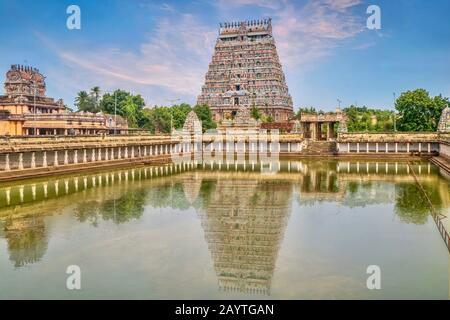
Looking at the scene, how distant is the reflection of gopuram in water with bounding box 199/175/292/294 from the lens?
13766 millimetres

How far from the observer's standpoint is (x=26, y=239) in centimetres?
1750

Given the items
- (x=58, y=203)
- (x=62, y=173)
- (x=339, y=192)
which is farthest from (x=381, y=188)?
(x=62, y=173)

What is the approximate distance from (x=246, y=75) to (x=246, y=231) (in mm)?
72494

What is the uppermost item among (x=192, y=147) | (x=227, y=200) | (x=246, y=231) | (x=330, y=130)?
(x=330, y=130)

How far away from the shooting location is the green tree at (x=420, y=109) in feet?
218

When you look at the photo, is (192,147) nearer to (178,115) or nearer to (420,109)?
(178,115)

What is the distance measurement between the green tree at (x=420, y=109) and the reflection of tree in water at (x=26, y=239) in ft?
188

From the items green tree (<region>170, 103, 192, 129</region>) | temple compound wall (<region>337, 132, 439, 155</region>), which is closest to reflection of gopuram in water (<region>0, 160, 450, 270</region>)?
temple compound wall (<region>337, 132, 439, 155</region>)

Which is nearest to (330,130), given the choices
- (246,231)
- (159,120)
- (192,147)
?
(192,147)

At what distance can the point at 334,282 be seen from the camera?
13133 mm

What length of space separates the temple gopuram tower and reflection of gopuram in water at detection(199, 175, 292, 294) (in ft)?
187

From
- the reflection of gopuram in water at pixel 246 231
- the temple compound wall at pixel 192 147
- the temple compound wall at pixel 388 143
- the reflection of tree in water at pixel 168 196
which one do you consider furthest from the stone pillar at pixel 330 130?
the reflection of tree in water at pixel 168 196
